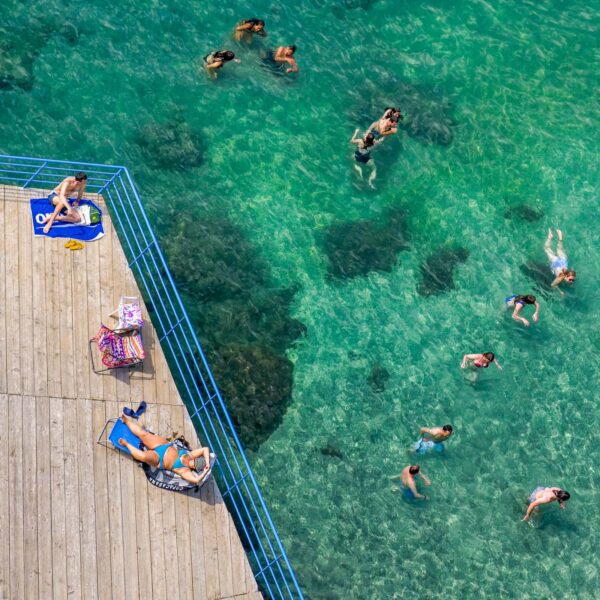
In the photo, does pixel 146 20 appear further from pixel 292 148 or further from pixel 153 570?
pixel 153 570

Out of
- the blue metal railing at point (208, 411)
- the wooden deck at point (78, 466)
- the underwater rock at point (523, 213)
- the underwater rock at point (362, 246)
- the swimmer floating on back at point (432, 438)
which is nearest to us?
the wooden deck at point (78, 466)

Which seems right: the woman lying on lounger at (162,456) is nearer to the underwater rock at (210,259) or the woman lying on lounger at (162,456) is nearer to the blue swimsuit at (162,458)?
the blue swimsuit at (162,458)

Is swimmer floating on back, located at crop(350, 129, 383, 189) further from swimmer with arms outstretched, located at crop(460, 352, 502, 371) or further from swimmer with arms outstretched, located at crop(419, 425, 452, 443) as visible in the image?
swimmer with arms outstretched, located at crop(419, 425, 452, 443)

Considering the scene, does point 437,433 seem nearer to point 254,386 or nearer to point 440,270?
point 254,386

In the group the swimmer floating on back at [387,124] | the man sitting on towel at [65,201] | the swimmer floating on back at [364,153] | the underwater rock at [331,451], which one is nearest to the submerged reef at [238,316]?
the underwater rock at [331,451]

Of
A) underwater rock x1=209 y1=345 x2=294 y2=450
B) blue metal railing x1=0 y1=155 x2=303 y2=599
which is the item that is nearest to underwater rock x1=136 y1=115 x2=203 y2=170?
blue metal railing x1=0 y1=155 x2=303 y2=599

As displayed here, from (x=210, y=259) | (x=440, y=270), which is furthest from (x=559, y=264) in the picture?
(x=210, y=259)

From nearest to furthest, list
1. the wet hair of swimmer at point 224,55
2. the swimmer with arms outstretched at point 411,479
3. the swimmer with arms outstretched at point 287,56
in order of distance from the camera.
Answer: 1. the swimmer with arms outstretched at point 411,479
2. the wet hair of swimmer at point 224,55
3. the swimmer with arms outstretched at point 287,56
